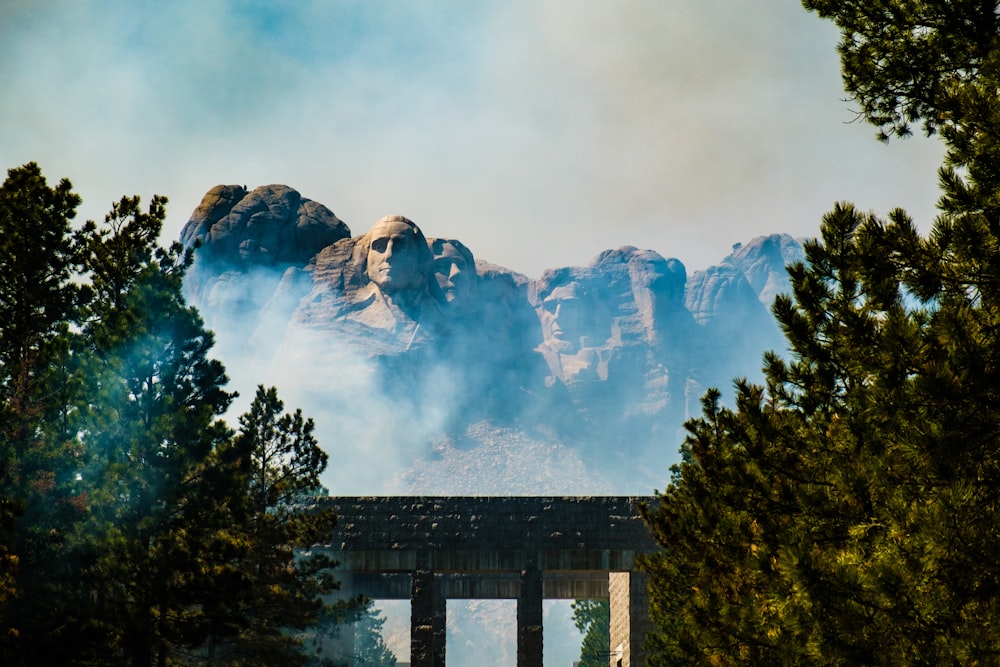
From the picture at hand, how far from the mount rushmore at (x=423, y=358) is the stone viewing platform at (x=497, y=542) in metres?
117

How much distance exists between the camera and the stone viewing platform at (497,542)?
3009 centimetres

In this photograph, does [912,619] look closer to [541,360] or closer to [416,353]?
[416,353]

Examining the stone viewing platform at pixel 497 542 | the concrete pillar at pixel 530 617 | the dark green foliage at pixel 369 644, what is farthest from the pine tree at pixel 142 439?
the dark green foliage at pixel 369 644

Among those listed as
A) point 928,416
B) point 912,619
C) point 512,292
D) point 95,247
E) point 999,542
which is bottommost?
point 912,619

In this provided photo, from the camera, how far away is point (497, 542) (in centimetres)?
3050

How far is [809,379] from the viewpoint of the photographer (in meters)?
12.9

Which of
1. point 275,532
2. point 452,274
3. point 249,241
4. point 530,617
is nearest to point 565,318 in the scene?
point 452,274

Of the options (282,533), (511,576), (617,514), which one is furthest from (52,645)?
(511,576)

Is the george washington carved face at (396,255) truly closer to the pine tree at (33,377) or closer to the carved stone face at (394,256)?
the carved stone face at (394,256)

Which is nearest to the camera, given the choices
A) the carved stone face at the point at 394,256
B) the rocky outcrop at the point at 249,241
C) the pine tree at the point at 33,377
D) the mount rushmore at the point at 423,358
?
the pine tree at the point at 33,377

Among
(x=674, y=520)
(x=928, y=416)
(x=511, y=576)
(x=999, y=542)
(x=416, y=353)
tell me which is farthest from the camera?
(x=416, y=353)

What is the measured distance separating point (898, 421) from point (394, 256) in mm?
142072

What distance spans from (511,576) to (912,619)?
39081 millimetres

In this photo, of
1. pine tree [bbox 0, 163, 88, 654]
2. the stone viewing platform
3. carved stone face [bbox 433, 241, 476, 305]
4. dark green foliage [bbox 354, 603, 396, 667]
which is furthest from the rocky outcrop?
pine tree [bbox 0, 163, 88, 654]
